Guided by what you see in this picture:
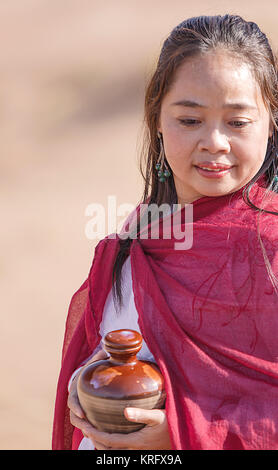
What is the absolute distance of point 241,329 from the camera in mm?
2047

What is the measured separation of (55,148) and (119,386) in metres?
9.30

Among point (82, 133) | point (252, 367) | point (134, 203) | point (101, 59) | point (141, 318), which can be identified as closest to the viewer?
point (252, 367)

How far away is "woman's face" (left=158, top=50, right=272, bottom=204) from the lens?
80.4 inches

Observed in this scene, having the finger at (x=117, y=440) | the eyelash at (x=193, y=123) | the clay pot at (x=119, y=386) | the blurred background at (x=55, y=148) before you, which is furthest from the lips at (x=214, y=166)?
the blurred background at (x=55, y=148)

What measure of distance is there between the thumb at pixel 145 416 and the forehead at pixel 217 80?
1013 mm

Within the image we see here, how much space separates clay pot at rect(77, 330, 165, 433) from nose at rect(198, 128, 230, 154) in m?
0.66

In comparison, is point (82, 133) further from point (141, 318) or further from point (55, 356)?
point (141, 318)

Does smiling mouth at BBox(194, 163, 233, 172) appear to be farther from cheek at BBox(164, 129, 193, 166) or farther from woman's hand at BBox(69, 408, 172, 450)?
woman's hand at BBox(69, 408, 172, 450)

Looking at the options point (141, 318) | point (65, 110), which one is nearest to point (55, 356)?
point (141, 318)

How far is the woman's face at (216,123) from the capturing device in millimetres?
2043

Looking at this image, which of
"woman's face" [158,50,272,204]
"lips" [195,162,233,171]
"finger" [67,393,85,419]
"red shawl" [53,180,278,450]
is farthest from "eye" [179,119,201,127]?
"finger" [67,393,85,419]

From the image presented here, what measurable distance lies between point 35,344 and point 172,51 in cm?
448

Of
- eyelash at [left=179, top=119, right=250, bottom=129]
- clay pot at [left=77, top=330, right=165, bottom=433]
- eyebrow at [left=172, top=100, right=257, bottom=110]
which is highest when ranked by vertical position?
eyebrow at [left=172, top=100, right=257, bottom=110]

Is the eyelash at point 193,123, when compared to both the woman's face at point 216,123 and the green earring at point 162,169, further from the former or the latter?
the green earring at point 162,169
